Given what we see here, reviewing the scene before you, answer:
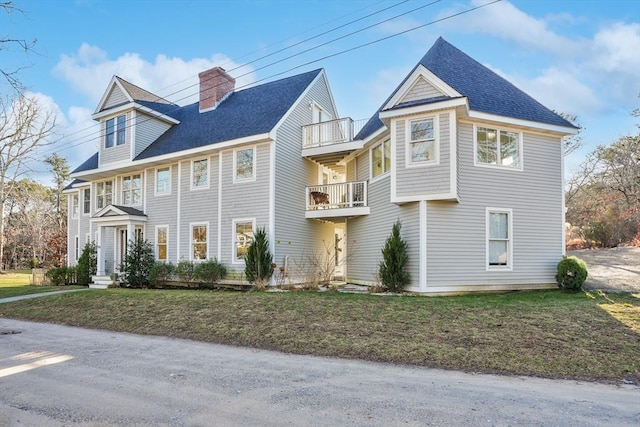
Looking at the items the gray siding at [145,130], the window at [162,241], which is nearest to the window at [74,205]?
the gray siding at [145,130]

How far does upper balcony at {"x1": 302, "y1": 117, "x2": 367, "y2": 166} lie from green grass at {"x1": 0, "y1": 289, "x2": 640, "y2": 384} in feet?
22.2

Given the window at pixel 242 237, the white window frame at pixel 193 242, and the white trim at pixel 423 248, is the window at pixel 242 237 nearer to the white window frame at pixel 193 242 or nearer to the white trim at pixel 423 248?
the white window frame at pixel 193 242

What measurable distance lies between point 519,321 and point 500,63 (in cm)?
1341

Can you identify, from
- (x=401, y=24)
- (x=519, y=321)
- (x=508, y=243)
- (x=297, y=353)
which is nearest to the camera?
(x=297, y=353)

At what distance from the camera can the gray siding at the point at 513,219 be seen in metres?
12.2

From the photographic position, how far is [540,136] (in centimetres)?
1334

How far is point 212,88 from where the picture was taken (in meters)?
19.7

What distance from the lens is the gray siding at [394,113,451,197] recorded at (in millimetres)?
11789

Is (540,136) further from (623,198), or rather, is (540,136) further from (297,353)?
(623,198)

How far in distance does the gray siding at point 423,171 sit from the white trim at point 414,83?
2.10ft

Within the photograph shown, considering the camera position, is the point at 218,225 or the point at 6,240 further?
the point at 6,240

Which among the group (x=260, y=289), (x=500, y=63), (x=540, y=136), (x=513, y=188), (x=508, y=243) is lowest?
(x=260, y=289)

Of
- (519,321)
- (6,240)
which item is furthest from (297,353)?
(6,240)

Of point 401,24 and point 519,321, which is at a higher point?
point 401,24
